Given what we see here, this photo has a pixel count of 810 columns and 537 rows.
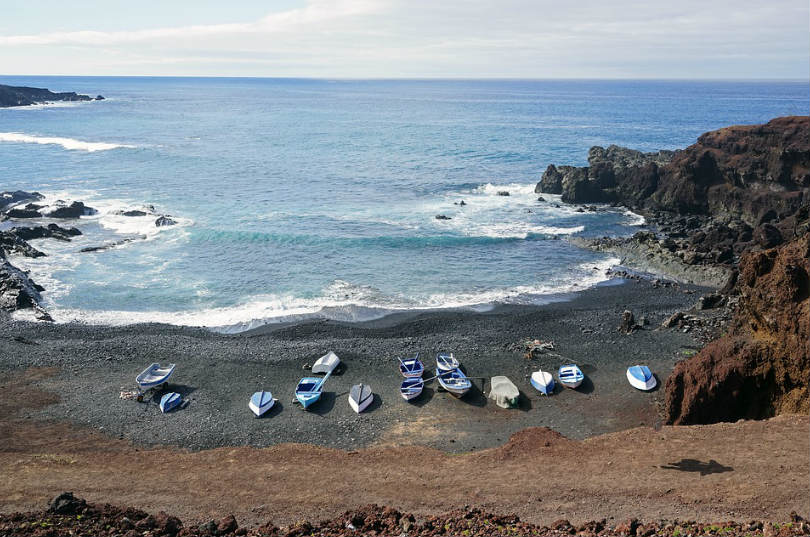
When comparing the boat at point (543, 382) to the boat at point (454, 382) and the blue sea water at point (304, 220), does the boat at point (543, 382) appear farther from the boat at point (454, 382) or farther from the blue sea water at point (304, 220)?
the blue sea water at point (304, 220)

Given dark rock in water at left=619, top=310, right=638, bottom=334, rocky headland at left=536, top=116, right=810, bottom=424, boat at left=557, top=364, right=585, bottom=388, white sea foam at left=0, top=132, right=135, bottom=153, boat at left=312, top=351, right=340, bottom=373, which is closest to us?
rocky headland at left=536, top=116, right=810, bottom=424

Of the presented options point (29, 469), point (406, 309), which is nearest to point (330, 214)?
point (406, 309)

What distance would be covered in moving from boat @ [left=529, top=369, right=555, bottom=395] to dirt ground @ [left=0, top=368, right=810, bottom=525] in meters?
4.26

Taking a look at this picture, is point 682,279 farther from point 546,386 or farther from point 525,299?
point 546,386

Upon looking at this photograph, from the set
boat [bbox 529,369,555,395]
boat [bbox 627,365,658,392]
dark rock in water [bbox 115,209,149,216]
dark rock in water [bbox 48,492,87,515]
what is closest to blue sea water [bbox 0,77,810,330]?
dark rock in water [bbox 115,209,149,216]

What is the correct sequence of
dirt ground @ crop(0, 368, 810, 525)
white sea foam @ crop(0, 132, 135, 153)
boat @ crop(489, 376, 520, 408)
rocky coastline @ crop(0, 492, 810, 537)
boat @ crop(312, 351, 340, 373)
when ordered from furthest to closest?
white sea foam @ crop(0, 132, 135, 153), boat @ crop(312, 351, 340, 373), boat @ crop(489, 376, 520, 408), dirt ground @ crop(0, 368, 810, 525), rocky coastline @ crop(0, 492, 810, 537)

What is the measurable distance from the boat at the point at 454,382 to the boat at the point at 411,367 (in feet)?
3.30

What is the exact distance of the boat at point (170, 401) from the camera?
86.5 ft

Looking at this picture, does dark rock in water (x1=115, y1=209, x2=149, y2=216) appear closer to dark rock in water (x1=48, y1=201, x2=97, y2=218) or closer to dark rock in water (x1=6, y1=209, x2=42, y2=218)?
dark rock in water (x1=48, y1=201, x2=97, y2=218)

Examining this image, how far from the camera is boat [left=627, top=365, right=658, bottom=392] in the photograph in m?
27.2

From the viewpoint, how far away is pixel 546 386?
27.6 metres

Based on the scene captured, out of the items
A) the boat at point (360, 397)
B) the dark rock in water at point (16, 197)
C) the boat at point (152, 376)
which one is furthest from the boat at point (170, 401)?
the dark rock in water at point (16, 197)

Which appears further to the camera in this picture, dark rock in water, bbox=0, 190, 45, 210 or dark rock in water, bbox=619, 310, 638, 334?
dark rock in water, bbox=0, 190, 45, 210

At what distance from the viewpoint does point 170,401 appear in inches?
1051
